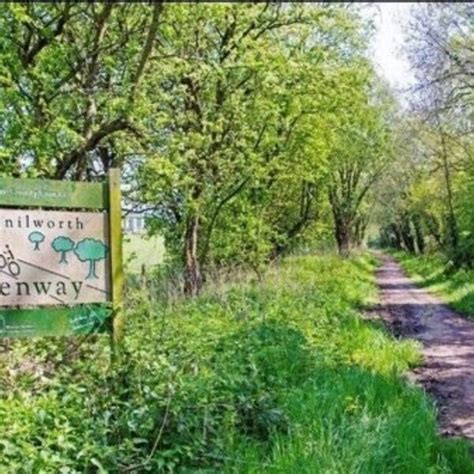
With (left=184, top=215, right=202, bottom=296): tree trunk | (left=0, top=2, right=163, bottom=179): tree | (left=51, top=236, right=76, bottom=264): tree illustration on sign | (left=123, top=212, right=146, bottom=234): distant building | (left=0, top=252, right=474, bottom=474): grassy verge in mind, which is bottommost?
(left=0, top=252, right=474, bottom=474): grassy verge

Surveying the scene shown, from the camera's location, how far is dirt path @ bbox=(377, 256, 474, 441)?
296 inches

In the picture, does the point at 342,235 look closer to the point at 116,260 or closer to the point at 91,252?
the point at 116,260

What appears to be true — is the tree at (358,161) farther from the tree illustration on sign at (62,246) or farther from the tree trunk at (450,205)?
Result: the tree illustration on sign at (62,246)

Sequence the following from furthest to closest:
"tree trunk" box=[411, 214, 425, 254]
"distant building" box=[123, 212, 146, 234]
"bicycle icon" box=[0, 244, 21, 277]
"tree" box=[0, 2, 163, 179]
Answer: "tree trunk" box=[411, 214, 425, 254]
"distant building" box=[123, 212, 146, 234]
"tree" box=[0, 2, 163, 179]
"bicycle icon" box=[0, 244, 21, 277]

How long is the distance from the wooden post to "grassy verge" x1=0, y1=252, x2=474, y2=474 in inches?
4.5

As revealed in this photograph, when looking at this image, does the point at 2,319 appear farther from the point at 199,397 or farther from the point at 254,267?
the point at 254,267

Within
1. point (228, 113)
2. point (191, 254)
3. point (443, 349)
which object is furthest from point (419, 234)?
point (443, 349)

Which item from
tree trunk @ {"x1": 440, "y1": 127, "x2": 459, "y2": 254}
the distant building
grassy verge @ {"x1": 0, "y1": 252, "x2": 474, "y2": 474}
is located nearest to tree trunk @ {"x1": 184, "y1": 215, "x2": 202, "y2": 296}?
the distant building

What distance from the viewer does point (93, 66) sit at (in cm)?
799

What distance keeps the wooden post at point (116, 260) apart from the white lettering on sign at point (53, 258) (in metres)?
0.05

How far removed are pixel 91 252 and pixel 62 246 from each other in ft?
0.79

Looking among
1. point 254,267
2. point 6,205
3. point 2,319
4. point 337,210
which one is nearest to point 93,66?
point 6,205

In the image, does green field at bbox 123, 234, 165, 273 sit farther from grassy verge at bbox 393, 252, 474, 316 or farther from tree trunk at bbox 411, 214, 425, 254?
tree trunk at bbox 411, 214, 425, 254

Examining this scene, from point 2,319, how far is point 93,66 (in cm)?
433
